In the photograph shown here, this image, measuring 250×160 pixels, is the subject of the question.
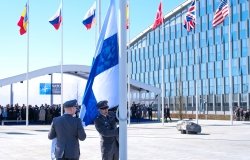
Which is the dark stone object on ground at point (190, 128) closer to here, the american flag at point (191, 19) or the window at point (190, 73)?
the american flag at point (191, 19)

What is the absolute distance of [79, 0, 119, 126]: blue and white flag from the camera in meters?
6.52

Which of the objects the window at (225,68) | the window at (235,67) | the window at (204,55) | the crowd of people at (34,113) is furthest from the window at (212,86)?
the crowd of people at (34,113)

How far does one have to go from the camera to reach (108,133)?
7.50 meters

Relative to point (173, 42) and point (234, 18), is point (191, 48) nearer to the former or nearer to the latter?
point (173, 42)

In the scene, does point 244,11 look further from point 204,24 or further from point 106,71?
point 106,71

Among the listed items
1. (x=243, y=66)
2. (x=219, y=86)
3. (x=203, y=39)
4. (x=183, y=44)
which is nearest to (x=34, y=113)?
(x=243, y=66)

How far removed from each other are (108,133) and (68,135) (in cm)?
97

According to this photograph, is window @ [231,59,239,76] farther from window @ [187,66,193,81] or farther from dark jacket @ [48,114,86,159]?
dark jacket @ [48,114,86,159]

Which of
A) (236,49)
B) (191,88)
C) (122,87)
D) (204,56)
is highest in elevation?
(236,49)

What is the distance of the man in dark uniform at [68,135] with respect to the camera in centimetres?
668

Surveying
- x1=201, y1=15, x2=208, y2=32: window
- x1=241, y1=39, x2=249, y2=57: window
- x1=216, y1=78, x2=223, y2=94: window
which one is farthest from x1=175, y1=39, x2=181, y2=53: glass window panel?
x1=241, y1=39, x2=249, y2=57: window

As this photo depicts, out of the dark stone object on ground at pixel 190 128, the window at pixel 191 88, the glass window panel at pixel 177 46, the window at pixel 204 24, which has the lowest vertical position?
the dark stone object on ground at pixel 190 128

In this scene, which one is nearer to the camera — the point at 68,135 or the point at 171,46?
the point at 68,135

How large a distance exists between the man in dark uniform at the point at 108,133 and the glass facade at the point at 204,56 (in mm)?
50713
